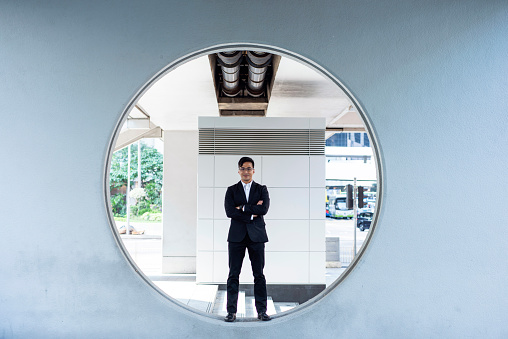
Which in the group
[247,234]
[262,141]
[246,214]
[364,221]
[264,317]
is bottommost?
[364,221]

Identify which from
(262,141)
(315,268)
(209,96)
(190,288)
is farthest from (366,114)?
(190,288)

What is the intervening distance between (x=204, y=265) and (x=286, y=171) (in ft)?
A: 6.98

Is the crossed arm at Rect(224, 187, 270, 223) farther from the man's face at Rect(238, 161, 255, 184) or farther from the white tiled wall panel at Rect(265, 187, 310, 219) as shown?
the white tiled wall panel at Rect(265, 187, 310, 219)

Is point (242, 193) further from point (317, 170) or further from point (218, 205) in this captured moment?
point (317, 170)

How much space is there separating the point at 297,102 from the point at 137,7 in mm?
5330

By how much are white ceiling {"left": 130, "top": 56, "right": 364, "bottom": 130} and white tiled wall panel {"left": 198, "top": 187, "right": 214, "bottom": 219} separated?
1.61 m

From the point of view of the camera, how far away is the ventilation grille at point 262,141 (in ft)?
25.4

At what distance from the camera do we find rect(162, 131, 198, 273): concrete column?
1106 cm

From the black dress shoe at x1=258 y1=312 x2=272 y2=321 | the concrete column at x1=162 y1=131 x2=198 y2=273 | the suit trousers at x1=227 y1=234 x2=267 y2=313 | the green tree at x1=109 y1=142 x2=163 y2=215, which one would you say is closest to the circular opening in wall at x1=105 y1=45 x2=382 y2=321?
the suit trousers at x1=227 y1=234 x2=267 y2=313

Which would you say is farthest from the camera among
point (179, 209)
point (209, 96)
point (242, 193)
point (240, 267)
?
point (179, 209)

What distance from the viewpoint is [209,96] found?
7723mm

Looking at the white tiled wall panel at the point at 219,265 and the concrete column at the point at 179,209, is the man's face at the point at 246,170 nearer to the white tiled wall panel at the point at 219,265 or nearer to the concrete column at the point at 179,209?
the white tiled wall panel at the point at 219,265

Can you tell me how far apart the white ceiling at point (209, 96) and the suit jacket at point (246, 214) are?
184cm

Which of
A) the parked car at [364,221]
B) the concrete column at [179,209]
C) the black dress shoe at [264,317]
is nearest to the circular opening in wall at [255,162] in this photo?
the concrete column at [179,209]
